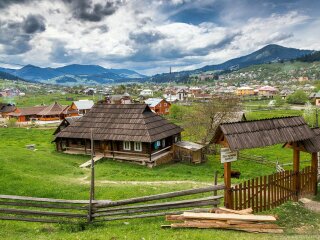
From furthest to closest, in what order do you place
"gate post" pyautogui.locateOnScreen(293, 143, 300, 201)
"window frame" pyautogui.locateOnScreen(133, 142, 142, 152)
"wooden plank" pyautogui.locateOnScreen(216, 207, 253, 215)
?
"window frame" pyautogui.locateOnScreen(133, 142, 142, 152) → "gate post" pyautogui.locateOnScreen(293, 143, 300, 201) → "wooden plank" pyautogui.locateOnScreen(216, 207, 253, 215)

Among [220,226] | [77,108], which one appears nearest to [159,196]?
[220,226]

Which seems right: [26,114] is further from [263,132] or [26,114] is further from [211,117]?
[263,132]

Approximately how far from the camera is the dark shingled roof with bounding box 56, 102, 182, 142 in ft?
108

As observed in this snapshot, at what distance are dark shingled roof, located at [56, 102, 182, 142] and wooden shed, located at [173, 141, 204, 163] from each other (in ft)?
6.26

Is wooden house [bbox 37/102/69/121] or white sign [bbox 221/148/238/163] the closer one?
white sign [bbox 221/148/238/163]

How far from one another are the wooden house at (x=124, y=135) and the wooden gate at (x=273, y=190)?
17767 mm

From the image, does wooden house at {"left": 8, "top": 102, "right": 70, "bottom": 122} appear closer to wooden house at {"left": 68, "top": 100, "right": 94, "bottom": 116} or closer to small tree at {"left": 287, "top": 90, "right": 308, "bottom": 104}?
wooden house at {"left": 68, "top": 100, "right": 94, "bottom": 116}

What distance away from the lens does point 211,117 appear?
40.5 m

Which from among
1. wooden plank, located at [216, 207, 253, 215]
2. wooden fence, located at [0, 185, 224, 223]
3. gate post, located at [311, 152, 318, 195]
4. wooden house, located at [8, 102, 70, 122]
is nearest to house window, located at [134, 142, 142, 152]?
gate post, located at [311, 152, 318, 195]

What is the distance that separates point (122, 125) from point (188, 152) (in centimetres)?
818

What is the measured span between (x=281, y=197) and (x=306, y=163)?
24.0 m

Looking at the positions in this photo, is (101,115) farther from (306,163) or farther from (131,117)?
(306,163)

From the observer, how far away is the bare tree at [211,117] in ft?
133

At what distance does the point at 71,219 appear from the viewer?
1298 cm
